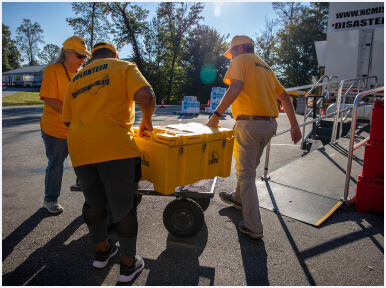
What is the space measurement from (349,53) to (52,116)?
10.2 metres

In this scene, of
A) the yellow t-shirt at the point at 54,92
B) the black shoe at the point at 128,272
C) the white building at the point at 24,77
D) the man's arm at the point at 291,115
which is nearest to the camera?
the black shoe at the point at 128,272

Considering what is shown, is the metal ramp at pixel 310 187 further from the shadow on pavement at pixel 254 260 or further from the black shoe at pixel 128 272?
the black shoe at pixel 128 272

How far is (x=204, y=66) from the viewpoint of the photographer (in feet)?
116

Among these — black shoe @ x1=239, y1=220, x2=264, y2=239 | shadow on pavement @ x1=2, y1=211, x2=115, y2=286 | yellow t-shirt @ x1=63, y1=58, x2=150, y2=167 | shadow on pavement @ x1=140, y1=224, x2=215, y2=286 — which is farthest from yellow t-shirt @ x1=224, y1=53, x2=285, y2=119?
shadow on pavement @ x1=2, y1=211, x2=115, y2=286

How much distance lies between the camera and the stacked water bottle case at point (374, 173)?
3.69 meters

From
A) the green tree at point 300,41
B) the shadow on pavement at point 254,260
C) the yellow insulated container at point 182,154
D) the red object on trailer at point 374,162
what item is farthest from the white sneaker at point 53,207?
the green tree at point 300,41

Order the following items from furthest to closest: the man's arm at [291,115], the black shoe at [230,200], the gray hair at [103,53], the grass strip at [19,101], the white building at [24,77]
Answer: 1. the white building at [24,77]
2. the grass strip at [19,101]
3. the black shoe at [230,200]
4. the man's arm at [291,115]
5. the gray hair at [103,53]

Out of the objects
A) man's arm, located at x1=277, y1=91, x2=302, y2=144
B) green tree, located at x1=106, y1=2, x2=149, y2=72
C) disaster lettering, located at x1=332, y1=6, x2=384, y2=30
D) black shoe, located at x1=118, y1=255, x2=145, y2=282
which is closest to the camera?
black shoe, located at x1=118, y1=255, x2=145, y2=282

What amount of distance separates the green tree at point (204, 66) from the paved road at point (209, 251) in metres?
32.1

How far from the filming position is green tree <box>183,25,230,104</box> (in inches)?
1389

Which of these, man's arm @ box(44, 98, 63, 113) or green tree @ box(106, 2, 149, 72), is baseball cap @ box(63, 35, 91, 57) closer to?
man's arm @ box(44, 98, 63, 113)

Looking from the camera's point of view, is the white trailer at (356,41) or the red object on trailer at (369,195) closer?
the red object on trailer at (369,195)

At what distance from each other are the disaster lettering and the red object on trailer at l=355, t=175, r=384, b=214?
8454 millimetres

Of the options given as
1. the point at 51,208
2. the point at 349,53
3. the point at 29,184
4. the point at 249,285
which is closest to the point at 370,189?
the point at 249,285
